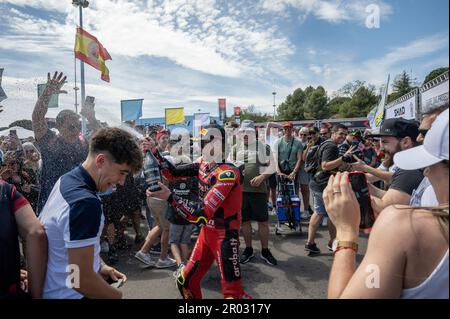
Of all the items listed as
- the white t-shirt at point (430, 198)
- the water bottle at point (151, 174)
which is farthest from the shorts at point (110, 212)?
the white t-shirt at point (430, 198)

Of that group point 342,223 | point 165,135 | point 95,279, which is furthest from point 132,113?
point 342,223

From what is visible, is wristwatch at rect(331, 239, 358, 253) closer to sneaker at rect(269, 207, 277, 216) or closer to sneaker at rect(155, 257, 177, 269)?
sneaker at rect(155, 257, 177, 269)

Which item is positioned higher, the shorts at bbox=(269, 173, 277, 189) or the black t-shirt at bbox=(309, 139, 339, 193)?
the black t-shirt at bbox=(309, 139, 339, 193)

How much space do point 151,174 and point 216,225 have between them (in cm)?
74

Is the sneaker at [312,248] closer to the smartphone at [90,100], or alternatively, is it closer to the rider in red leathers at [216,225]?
the rider in red leathers at [216,225]

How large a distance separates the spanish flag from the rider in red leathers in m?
1.62

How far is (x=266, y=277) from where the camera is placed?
393 cm

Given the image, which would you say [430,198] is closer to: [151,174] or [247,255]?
[151,174]

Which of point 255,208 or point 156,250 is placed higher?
point 255,208

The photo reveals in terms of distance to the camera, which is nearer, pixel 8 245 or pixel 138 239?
pixel 8 245

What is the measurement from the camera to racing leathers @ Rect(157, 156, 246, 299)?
2.50 meters

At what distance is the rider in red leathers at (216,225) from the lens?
8.20 ft

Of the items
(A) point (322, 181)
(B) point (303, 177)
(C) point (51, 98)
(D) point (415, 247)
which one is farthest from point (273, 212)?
(D) point (415, 247)

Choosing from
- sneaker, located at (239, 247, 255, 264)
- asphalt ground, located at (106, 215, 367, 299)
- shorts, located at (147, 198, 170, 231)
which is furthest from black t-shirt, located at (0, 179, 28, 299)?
sneaker, located at (239, 247, 255, 264)
